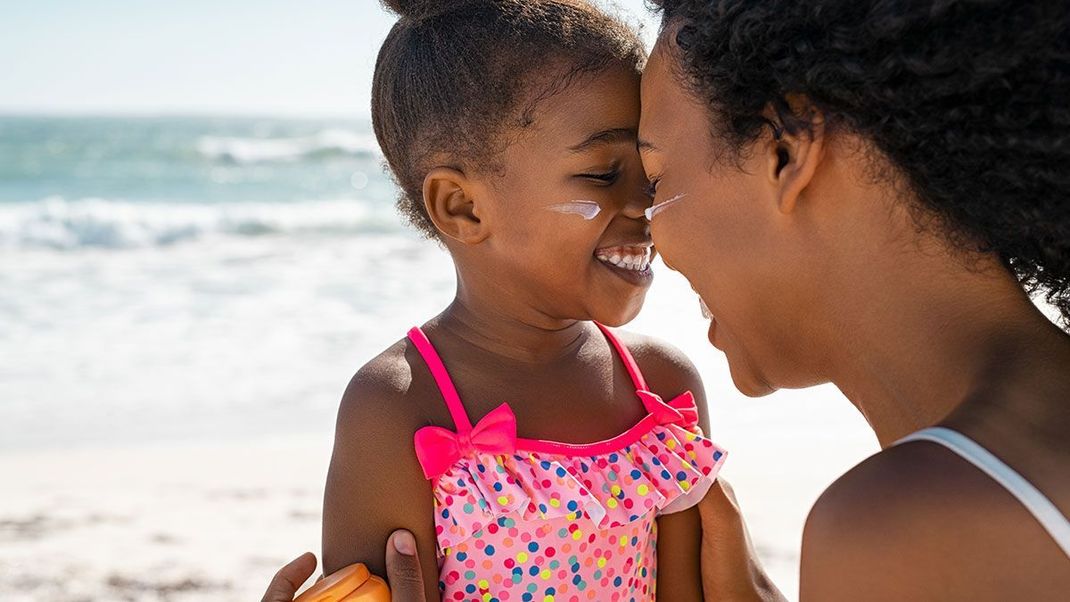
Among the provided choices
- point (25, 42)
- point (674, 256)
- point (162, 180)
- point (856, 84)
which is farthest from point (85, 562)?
point (25, 42)

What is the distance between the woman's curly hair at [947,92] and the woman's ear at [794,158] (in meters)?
0.02

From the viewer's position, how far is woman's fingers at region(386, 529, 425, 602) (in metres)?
2.10

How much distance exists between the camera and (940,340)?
5.48ft

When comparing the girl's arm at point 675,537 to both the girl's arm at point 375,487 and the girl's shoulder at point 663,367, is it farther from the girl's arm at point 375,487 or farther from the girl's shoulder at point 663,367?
the girl's arm at point 375,487

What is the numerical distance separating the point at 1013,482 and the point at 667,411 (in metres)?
1.06

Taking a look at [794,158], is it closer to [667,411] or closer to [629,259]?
[629,259]

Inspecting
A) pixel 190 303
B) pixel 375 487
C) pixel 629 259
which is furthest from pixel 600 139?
pixel 190 303

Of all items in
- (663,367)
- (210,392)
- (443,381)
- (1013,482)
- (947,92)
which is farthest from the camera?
(210,392)

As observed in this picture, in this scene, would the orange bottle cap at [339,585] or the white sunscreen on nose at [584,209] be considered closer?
the orange bottle cap at [339,585]

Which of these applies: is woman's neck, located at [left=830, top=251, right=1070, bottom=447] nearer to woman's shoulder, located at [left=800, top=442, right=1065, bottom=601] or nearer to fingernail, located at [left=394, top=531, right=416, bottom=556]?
woman's shoulder, located at [left=800, top=442, right=1065, bottom=601]

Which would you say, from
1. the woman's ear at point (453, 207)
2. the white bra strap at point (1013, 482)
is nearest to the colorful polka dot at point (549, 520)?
the woman's ear at point (453, 207)

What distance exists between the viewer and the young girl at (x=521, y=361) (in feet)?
7.23

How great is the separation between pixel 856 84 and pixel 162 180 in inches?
798

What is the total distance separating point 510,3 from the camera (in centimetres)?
234
